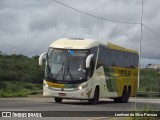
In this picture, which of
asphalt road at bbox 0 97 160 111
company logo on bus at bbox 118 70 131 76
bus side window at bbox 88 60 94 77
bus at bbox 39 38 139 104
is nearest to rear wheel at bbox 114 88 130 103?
company logo on bus at bbox 118 70 131 76

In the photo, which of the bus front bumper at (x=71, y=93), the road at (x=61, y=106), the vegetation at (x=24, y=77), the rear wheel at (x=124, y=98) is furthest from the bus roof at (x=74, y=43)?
the vegetation at (x=24, y=77)

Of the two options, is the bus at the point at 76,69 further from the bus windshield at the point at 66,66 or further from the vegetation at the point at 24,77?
the vegetation at the point at 24,77

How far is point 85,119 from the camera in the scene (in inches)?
681

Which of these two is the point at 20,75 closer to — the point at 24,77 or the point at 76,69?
the point at 24,77

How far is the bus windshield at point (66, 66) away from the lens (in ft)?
84.2

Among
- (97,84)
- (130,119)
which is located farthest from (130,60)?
(130,119)

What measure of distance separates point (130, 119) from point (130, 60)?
18.7 meters

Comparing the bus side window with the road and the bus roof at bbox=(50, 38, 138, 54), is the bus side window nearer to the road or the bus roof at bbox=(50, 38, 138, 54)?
the bus roof at bbox=(50, 38, 138, 54)

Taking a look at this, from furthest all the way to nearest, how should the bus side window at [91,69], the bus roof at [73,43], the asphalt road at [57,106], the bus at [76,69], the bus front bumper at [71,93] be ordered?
the bus roof at [73,43] → the bus side window at [91,69] → the bus at [76,69] → the bus front bumper at [71,93] → the asphalt road at [57,106]

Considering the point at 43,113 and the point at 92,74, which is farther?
the point at 92,74

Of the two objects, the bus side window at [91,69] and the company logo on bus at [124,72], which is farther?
the company logo on bus at [124,72]

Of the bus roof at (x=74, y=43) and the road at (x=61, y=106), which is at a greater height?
the bus roof at (x=74, y=43)

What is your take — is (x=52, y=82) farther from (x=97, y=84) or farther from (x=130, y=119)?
(x=130, y=119)

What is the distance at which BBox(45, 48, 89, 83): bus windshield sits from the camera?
25672mm
